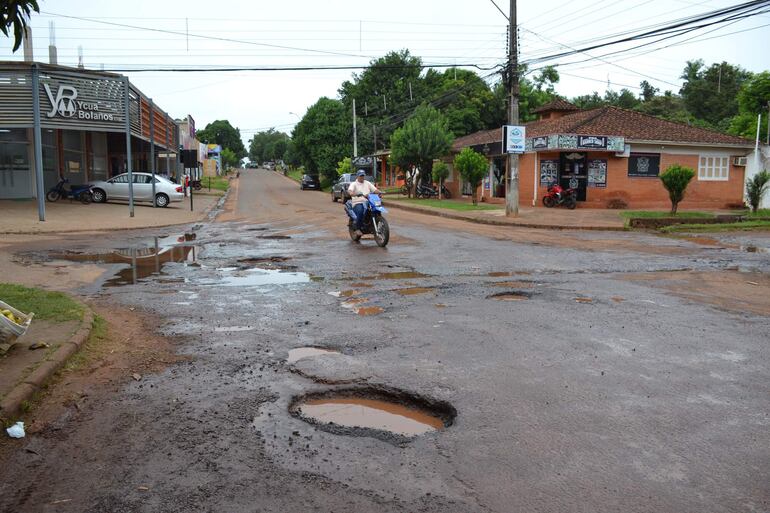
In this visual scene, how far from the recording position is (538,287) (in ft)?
30.6

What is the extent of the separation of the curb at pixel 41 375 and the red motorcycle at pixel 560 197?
25.5 metres

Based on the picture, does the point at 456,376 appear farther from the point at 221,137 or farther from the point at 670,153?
the point at 221,137

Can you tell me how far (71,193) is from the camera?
28375 millimetres

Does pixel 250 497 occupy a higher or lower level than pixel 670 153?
lower

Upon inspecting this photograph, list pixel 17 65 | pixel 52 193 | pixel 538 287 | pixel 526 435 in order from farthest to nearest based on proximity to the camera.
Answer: pixel 52 193
pixel 17 65
pixel 538 287
pixel 526 435

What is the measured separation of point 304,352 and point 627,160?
91.5 ft

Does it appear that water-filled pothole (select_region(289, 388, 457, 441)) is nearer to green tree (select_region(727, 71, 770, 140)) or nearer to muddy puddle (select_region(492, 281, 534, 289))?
muddy puddle (select_region(492, 281, 534, 289))

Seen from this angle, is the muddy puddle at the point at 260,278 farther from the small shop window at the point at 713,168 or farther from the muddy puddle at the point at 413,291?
the small shop window at the point at 713,168

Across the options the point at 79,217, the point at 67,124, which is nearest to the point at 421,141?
the point at 67,124

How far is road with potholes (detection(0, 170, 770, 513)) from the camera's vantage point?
10.9ft

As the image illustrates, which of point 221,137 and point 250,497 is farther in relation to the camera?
point 221,137

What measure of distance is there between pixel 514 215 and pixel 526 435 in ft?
68.7

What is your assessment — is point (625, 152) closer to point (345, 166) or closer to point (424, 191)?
point (424, 191)

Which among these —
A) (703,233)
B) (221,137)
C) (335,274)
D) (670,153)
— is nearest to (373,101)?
(670,153)
